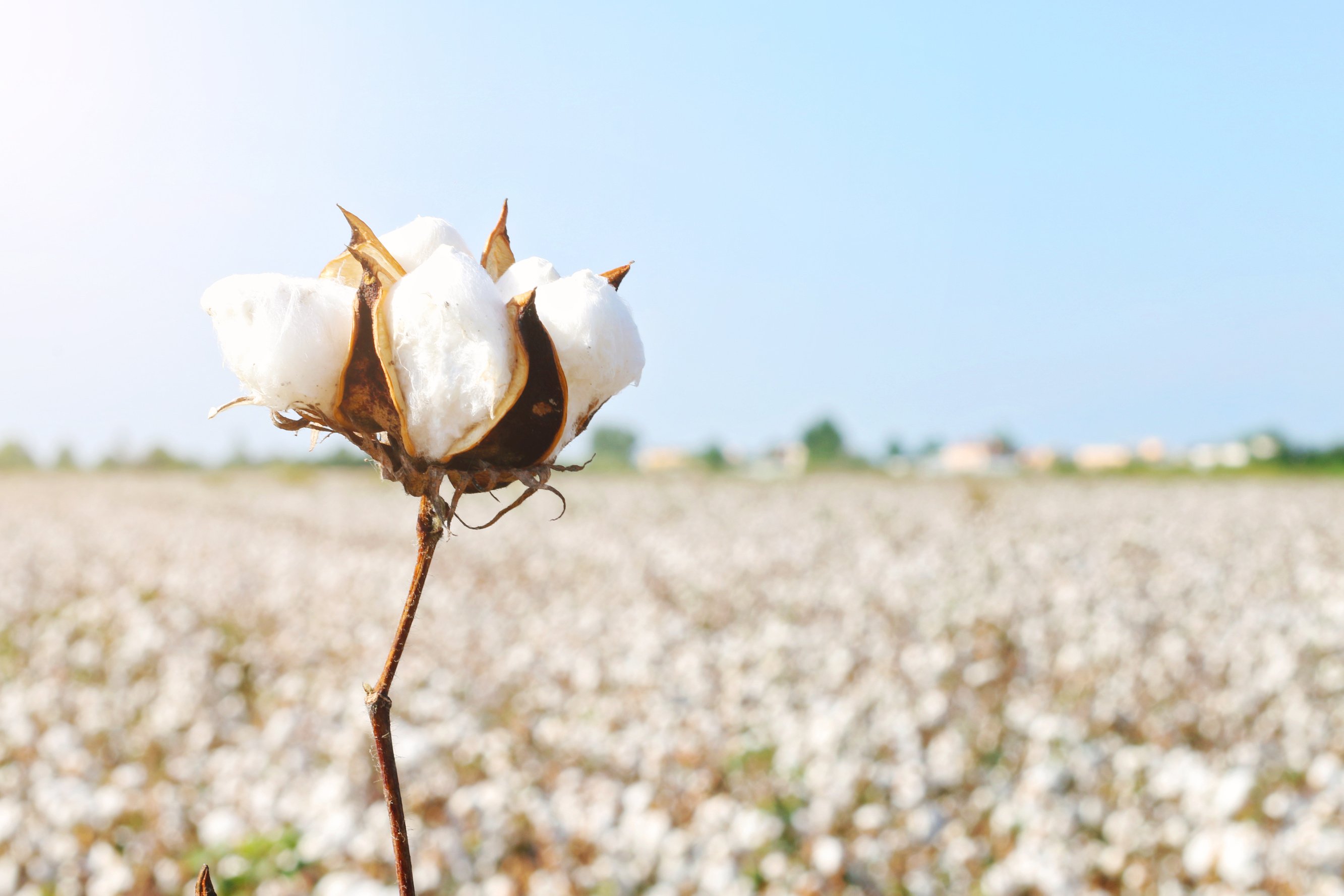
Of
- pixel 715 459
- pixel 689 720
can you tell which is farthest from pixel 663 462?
pixel 689 720

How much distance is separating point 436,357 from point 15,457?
3088 centimetres

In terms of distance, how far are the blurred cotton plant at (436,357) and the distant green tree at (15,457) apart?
2872 cm

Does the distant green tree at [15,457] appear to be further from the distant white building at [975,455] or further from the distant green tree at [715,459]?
the distant white building at [975,455]

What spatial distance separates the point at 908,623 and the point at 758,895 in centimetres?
281

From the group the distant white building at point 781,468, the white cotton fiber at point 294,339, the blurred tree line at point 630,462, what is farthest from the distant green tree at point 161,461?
the white cotton fiber at point 294,339

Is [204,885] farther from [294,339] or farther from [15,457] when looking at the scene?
[15,457]

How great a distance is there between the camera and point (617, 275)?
1.34ft

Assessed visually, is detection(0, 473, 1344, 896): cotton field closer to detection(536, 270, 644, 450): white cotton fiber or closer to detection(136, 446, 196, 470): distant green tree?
detection(536, 270, 644, 450): white cotton fiber

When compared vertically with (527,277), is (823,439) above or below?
below

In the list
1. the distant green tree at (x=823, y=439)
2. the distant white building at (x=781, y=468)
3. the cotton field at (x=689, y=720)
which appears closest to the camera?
the cotton field at (x=689, y=720)

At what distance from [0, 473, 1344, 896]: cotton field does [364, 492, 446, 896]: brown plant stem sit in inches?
80.4

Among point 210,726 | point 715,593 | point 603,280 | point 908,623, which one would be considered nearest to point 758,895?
point 210,726

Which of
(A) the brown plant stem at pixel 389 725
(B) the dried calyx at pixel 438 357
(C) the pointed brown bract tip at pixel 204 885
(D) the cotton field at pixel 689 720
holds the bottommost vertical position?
(D) the cotton field at pixel 689 720

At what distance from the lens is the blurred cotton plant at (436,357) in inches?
14.3
